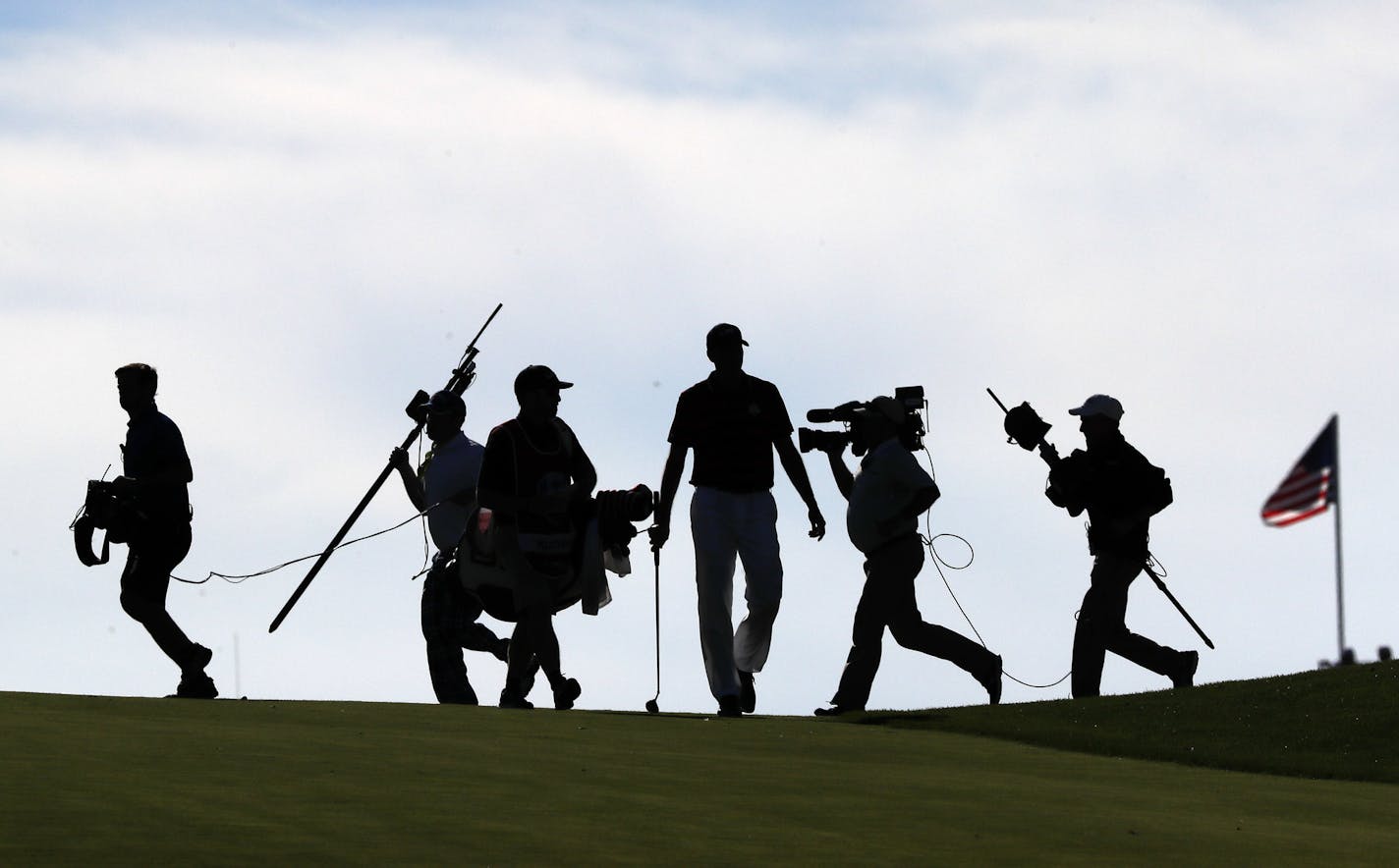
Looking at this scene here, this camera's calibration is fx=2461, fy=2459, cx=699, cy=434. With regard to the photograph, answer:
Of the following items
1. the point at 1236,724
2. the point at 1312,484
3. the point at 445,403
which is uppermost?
the point at 1312,484

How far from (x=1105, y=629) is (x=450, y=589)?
445 centimetres

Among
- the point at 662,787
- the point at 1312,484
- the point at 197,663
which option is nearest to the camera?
the point at 662,787

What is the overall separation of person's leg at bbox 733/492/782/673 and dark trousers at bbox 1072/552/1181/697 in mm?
2514

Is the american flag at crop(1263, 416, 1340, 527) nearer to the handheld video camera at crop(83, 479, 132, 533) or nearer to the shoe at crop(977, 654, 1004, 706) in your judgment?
the shoe at crop(977, 654, 1004, 706)

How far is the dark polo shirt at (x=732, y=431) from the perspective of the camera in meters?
14.9

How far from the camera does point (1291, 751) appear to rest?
555 inches

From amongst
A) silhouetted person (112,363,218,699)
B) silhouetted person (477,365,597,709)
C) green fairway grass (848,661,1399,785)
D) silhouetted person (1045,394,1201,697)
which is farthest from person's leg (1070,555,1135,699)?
silhouetted person (112,363,218,699)

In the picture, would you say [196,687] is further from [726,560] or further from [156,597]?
[726,560]

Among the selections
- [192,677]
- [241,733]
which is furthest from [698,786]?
[192,677]

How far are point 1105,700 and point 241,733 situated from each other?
20.8 feet

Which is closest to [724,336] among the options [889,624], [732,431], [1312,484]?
[732,431]

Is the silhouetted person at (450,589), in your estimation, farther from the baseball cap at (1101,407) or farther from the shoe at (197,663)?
the baseball cap at (1101,407)

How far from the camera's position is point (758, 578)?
15.1 meters

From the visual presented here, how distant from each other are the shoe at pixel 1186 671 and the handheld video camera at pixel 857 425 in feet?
8.00
